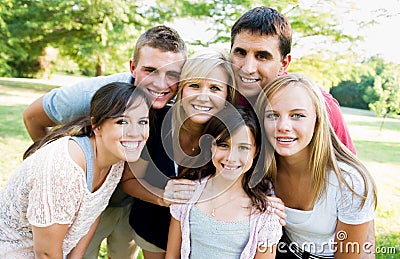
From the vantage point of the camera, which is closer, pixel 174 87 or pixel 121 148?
pixel 121 148

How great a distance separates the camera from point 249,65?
240 centimetres

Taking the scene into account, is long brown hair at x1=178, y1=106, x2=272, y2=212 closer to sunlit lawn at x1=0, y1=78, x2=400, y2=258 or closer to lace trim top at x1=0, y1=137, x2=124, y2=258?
lace trim top at x1=0, y1=137, x2=124, y2=258

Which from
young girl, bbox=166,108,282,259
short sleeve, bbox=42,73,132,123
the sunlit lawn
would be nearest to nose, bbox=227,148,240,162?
young girl, bbox=166,108,282,259

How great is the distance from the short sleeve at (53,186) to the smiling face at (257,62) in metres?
1.00

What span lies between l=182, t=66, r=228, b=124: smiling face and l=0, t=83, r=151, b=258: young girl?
0.23 metres

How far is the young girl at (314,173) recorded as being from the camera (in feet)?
6.95

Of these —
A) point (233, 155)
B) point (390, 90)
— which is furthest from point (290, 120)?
point (390, 90)

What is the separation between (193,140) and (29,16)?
1424 cm

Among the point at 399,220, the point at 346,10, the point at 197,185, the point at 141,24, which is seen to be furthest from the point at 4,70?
the point at 197,185

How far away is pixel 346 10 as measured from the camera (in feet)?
30.2

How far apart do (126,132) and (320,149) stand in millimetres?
982

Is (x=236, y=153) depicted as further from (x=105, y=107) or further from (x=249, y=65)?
(x=105, y=107)

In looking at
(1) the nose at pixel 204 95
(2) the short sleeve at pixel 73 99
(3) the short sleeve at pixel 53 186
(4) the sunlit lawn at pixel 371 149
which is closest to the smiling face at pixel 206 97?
(1) the nose at pixel 204 95

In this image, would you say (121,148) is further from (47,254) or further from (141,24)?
(141,24)
